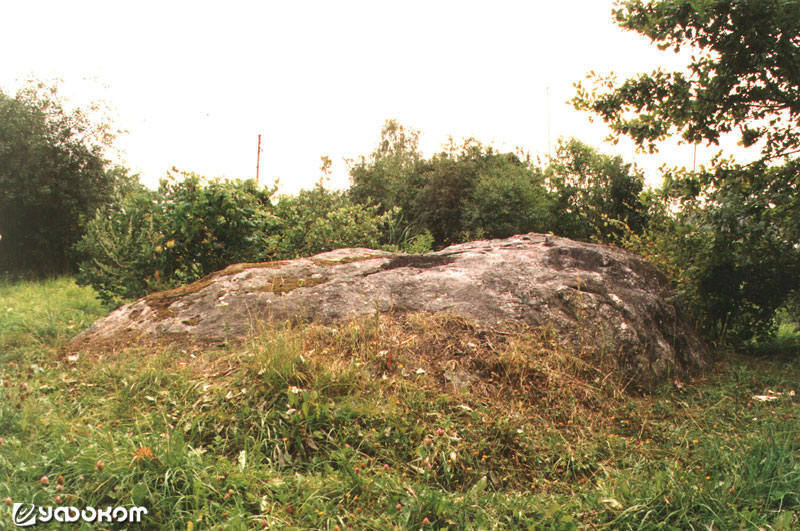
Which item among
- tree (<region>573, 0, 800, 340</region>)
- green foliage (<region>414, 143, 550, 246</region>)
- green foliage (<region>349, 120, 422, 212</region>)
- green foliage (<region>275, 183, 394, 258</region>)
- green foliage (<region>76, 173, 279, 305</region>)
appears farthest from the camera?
green foliage (<region>349, 120, 422, 212</region>)

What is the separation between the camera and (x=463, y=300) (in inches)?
187

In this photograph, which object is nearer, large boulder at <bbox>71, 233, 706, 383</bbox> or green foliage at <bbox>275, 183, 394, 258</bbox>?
large boulder at <bbox>71, 233, 706, 383</bbox>

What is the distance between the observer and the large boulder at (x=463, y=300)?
4.54 metres

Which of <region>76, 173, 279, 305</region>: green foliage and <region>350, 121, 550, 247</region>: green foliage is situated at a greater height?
<region>350, 121, 550, 247</region>: green foliage

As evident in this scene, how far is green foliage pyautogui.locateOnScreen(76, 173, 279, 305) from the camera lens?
663 cm

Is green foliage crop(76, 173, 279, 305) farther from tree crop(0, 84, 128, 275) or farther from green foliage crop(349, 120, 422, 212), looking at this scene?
green foliage crop(349, 120, 422, 212)

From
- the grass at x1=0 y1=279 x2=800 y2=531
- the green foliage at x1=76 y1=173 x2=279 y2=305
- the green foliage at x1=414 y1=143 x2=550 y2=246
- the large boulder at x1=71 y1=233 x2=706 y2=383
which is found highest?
the green foliage at x1=414 y1=143 x2=550 y2=246

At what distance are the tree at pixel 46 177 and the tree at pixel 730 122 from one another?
12160 mm

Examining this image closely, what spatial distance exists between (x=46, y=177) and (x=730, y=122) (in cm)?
1480

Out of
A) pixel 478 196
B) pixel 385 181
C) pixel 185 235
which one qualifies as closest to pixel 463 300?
pixel 185 235

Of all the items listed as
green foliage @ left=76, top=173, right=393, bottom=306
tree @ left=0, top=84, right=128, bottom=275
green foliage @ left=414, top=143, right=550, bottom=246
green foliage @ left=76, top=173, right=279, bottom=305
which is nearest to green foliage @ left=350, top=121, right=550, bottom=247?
green foliage @ left=414, top=143, right=550, bottom=246

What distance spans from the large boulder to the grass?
0.31 meters

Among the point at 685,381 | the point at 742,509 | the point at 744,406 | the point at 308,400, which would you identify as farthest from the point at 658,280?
the point at 308,400

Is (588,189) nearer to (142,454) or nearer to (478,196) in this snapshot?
(478,196)
